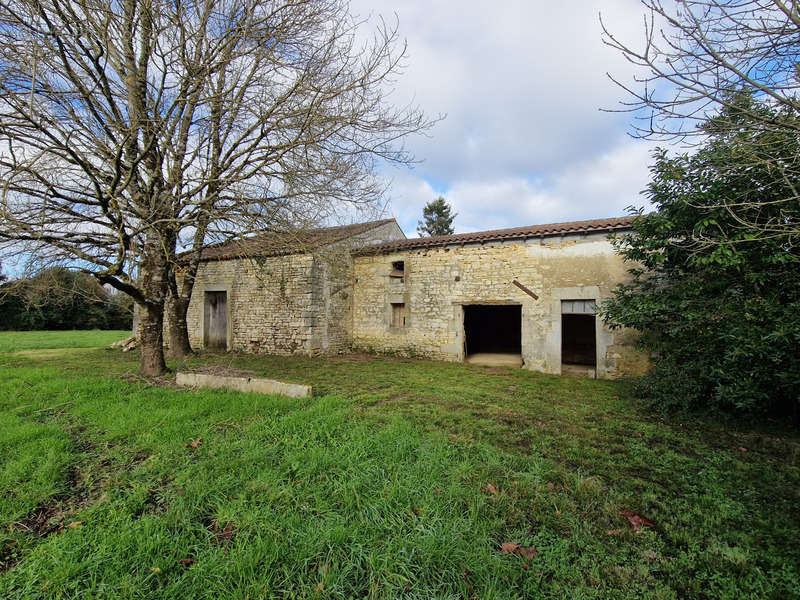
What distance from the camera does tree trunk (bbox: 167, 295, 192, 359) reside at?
10.2 m

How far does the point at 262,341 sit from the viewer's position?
40.0ft

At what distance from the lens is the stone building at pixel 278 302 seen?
11266 millimetres

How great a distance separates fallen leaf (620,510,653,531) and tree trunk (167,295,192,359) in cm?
1094

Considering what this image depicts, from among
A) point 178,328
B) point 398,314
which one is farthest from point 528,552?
point 178,328

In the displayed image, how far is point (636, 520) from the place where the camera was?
256 cm

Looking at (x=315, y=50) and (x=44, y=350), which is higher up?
(x=315, y=50)

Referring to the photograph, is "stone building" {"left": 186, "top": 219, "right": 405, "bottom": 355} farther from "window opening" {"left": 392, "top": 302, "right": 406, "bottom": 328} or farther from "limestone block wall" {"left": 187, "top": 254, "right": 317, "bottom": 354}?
"window opening" {"left": 392, "top": 302, "right": 406, "bottom": 328}

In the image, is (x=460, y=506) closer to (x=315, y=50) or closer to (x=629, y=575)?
(x=629, y=575)

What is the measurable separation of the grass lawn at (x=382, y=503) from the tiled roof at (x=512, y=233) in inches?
202

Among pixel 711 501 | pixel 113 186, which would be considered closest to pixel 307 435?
pixel 711 501

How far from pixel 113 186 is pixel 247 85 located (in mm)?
2635

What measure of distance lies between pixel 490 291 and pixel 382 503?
8335 millimetres

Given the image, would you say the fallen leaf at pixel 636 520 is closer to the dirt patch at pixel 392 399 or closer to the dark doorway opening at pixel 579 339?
the dirt patch at pixel 392 399

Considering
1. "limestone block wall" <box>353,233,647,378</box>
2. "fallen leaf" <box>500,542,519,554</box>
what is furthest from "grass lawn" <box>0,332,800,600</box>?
"limestone block wall" <box>353,233,647,378</box>
